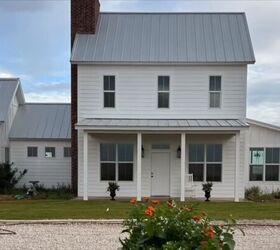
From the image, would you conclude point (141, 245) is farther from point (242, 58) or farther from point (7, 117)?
point (7, 117)

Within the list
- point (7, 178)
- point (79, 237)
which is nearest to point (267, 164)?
point (7, 178)

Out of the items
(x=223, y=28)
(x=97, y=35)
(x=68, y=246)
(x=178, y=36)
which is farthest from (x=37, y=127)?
(x=68, y=246)

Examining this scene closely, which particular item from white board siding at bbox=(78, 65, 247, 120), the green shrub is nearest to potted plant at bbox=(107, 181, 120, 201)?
white board siding at bbox=(78, 65, 247, 120)

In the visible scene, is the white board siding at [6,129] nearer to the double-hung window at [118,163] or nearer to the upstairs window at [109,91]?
the double-hung window at [118,163]

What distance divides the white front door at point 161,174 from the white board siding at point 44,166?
17.7 ft

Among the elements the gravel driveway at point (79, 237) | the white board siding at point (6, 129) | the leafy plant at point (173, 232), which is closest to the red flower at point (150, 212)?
the leafy plant at point (173, 232)

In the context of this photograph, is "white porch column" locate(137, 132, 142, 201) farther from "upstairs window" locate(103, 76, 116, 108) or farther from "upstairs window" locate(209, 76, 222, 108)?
"upstairs window" locate(209, 76, 222, 108)

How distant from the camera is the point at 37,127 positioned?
2584cm

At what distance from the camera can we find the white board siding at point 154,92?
2131 centimetres

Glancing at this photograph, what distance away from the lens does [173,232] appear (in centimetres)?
579

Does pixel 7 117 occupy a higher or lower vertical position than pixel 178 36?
lower

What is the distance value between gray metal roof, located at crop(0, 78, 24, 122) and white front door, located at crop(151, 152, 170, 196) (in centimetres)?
848

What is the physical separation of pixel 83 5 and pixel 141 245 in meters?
18.1

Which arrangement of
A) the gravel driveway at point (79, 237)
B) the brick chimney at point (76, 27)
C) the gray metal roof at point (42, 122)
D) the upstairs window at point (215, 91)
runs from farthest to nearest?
1. the gray metal roof at point (42, 122)
2. the brick chimney at point (76, 27)
3. the upstairs window at point (215, 91)
4. the gravel driveway at point (79, 237)
